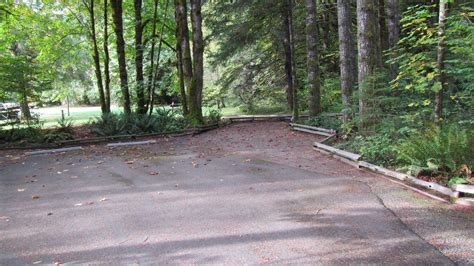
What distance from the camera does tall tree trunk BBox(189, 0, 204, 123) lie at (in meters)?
16.0

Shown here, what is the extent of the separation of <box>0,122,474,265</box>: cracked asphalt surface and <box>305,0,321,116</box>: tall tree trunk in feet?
23.1

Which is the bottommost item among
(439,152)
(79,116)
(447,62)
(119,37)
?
(439,152)

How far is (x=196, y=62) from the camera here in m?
16.3

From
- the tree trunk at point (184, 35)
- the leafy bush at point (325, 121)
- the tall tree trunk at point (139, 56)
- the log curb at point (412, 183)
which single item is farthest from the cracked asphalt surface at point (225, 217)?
the tall tree trunk at point (139, 56)

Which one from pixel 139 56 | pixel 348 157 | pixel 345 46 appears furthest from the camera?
pixel 139 56

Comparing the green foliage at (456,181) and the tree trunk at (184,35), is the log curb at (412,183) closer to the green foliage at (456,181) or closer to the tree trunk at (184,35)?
the green foliage at (456,181)

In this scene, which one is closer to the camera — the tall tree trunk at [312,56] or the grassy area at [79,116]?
the tall tree trunk at [312,56]

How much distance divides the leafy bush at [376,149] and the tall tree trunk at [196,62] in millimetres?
8805

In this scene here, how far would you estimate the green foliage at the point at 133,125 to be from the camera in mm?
14625

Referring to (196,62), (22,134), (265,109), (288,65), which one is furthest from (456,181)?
(265,109)

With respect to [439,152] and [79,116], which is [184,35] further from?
[79,116]

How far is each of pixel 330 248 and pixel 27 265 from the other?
3.27 metres

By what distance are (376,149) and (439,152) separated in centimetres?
177

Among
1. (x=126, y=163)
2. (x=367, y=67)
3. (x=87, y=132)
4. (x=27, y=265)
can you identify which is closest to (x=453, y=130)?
(x=367, y=67)
